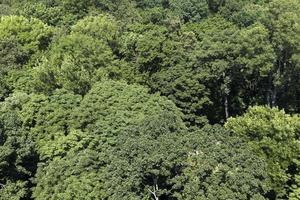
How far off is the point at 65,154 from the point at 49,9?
129 feet

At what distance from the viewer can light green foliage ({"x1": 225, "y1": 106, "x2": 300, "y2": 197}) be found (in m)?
33.0

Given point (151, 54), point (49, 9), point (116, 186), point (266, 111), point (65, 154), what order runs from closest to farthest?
1. point (116, 186)
2. point (65, 154)
3. point (266, 111)
4. point (151, 54)
5. point (49, 9)

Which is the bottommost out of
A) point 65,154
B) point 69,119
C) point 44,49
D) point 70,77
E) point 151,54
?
point 65,154

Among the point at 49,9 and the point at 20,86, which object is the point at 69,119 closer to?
the point at 20,86

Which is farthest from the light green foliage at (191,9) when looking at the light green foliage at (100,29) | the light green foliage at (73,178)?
the light green foliage at (73,178)

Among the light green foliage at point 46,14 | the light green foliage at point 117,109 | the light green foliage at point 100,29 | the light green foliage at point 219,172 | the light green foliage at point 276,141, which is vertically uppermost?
the light green foliage at point 46,14

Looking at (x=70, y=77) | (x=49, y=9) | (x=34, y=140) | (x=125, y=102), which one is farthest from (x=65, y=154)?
(x=49, y=9)

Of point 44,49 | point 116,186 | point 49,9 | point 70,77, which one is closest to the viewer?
point 116,186

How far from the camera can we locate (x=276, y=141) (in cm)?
3384

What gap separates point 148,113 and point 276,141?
1031cm

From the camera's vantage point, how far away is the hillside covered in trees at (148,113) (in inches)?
1114

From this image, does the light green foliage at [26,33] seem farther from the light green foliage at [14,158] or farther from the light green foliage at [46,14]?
the light green foliage at [14,158]

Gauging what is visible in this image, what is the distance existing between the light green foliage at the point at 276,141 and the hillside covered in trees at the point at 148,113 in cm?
8

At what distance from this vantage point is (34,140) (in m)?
35.6
